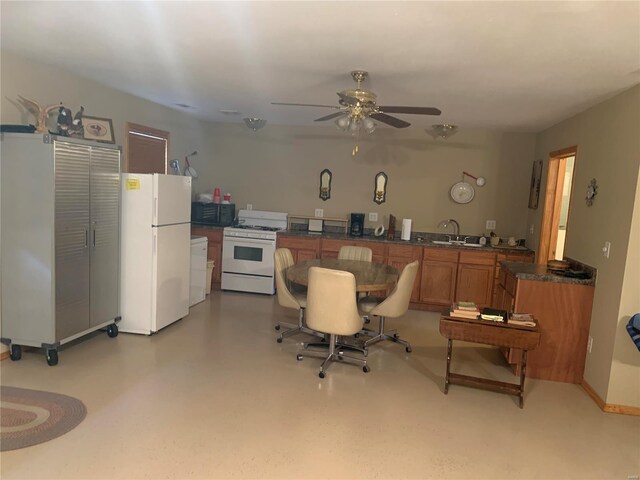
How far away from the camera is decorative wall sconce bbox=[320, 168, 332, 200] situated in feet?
21.5

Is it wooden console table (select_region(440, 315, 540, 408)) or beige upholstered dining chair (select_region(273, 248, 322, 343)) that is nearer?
wooden console table (select_region(440, 315, 540, 408))

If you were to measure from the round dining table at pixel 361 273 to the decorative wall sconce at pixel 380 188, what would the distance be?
71.3 inches

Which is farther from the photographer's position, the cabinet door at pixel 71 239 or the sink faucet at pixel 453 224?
the sink faucet at pixel 453 224

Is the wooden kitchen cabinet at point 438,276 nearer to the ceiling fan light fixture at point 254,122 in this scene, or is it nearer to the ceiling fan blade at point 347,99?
the ceiling fan light fixture at point 254,122

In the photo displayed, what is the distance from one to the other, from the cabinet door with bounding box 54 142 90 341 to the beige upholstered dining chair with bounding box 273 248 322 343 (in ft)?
5.49

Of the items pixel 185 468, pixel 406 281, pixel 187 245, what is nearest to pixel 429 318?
pixel 406 281

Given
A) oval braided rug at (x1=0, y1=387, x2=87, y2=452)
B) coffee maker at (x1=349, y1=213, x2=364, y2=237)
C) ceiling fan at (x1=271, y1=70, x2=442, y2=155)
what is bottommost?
oval braided rug at (x1=0, y1=387, x2=87, y2=452)

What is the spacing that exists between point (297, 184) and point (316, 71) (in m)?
3.27

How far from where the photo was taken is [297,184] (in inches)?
263

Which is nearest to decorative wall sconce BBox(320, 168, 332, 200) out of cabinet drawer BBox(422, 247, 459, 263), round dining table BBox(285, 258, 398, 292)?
cabinet drawer BBox(422, 247, 459, 263)

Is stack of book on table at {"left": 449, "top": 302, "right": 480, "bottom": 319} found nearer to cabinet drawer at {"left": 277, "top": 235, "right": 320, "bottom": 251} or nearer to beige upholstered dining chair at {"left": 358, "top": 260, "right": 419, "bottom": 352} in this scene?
beige upholstered dining chair at {"left": 358, "top": 260, "right": 419, "bottom": 352}

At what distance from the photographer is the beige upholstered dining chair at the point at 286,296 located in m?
4.17

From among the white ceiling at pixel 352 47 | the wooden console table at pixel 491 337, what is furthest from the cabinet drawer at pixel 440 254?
the wooden console table at pixel 491 337

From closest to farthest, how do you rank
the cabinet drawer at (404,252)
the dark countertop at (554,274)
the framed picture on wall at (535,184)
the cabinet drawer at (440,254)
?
the dark countertop at (554,274) < the framed picture on wall at (535,184) < the cabinet drawer at (440,254) < the cabinet drawer at (404,252)
